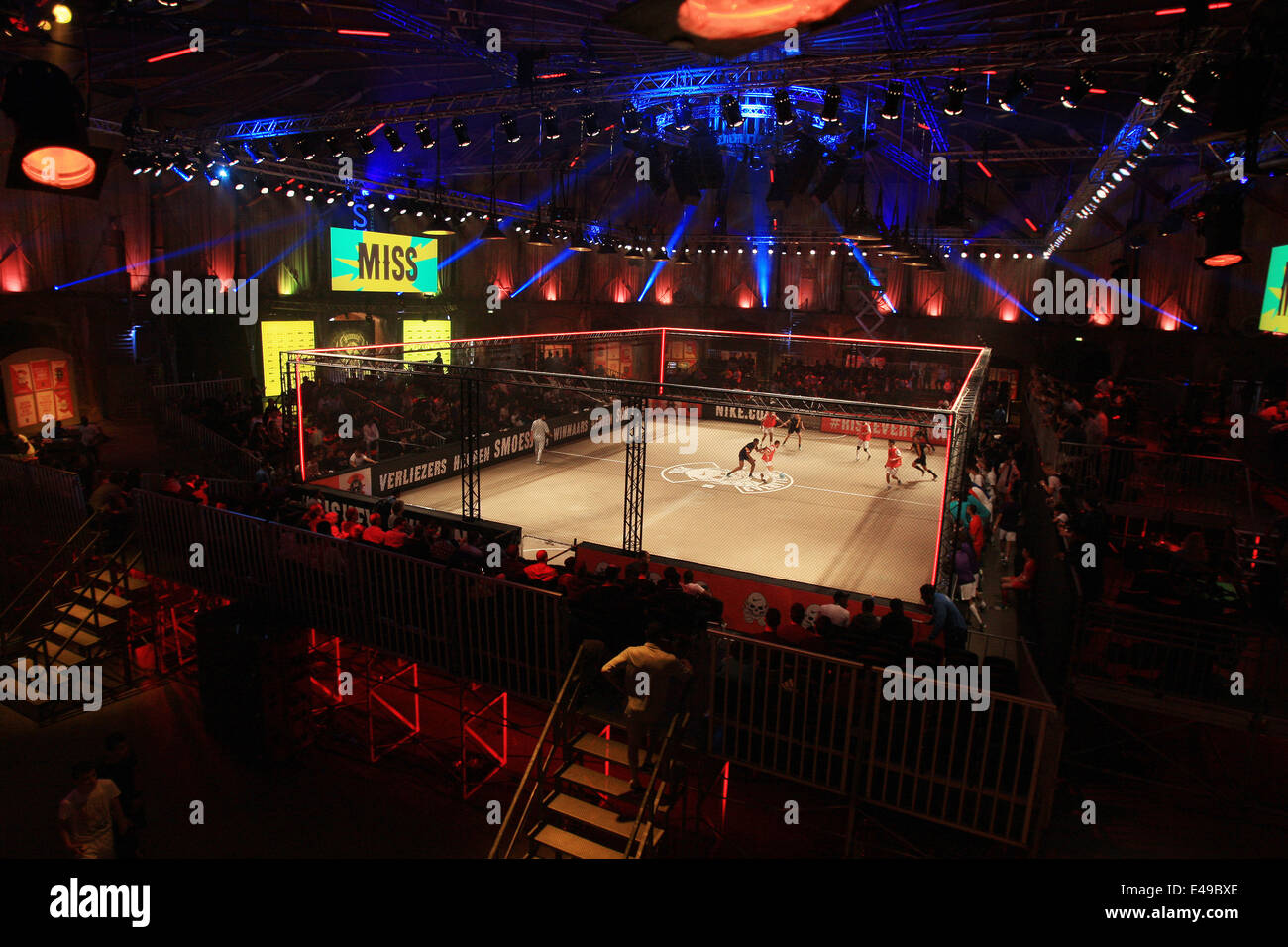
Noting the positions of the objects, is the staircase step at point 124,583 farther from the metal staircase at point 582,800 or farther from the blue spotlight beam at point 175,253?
the blue spotlight beam at point 175,253

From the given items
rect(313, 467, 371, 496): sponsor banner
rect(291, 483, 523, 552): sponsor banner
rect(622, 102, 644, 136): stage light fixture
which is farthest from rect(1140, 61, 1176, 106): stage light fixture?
rect(313, 467, 371, 496): sponsor banner

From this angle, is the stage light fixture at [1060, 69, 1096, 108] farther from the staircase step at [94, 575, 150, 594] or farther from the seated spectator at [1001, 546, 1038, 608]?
the staircase step at [94, 575, 150, 594]

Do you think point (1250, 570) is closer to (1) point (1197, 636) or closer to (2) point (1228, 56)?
(1) point (1197, 636)

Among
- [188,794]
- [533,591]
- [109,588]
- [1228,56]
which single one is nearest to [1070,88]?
[1228,56]

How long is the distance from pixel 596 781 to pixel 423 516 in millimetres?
6710

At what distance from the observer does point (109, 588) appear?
9.84 m

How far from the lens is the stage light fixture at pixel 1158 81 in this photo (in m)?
8.51

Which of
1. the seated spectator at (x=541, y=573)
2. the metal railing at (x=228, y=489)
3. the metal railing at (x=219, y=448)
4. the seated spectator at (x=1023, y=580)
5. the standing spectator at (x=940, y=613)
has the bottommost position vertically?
the seated spectator at (x=1023, y=580)

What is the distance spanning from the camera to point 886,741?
6.07 m

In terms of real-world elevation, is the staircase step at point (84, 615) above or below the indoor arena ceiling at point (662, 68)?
below

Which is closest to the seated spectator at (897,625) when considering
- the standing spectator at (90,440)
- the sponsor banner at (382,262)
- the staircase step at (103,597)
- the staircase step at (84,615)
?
the staircase step at (103,597)

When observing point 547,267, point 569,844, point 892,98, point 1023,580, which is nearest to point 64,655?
point 569,844

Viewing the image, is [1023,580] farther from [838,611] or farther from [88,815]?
[88,815]

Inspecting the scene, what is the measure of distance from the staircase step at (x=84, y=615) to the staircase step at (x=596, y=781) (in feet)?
23.2
